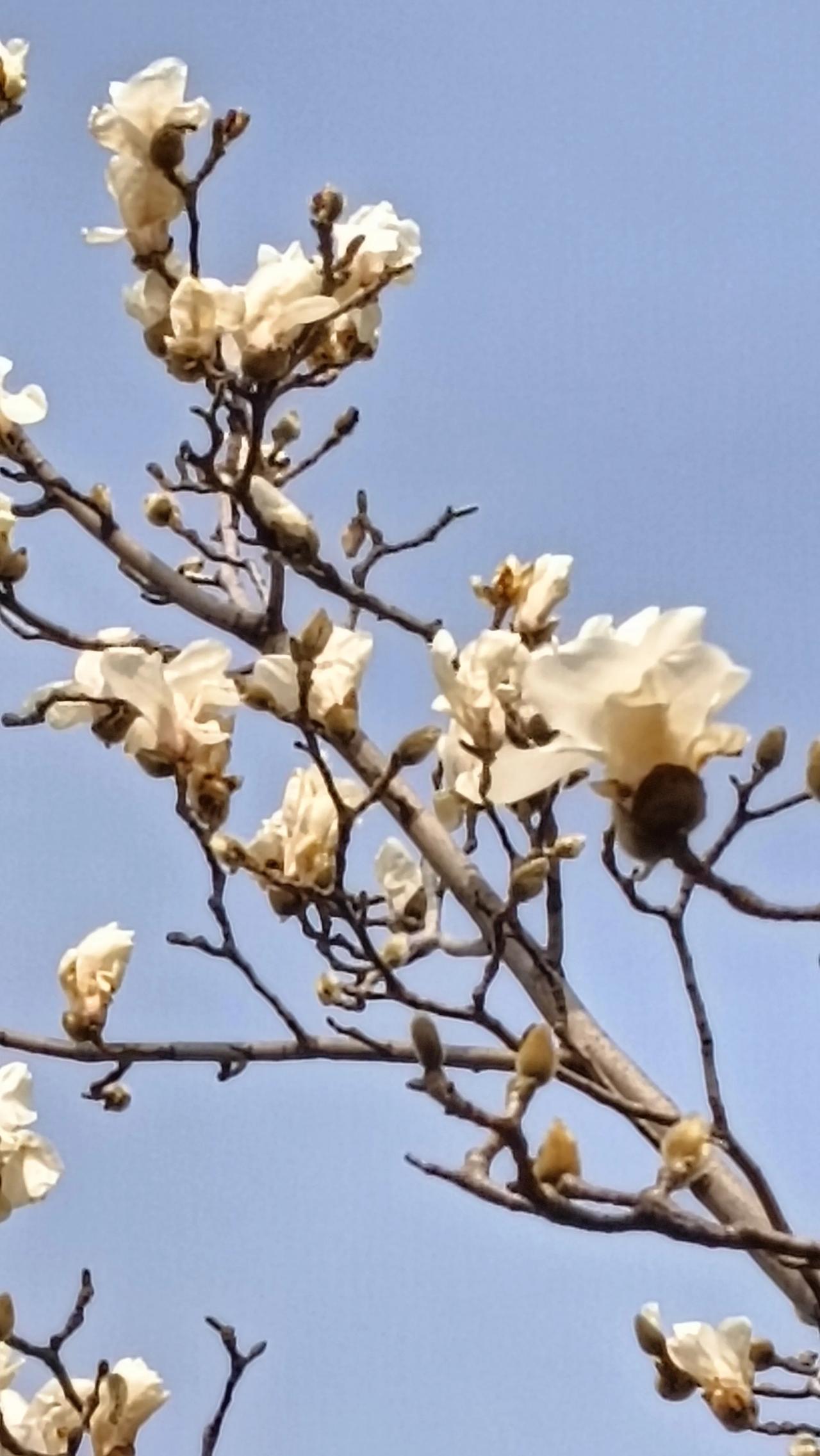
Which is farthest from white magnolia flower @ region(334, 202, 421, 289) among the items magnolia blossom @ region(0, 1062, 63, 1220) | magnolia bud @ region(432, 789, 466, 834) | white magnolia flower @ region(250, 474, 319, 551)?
magnolia blossom @ region(0, 1062, 63, 1220)

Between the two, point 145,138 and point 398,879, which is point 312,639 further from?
point 145,138

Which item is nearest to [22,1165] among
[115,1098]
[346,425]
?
[115,1098]

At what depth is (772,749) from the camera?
2088 mm

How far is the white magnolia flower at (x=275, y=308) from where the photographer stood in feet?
7.98

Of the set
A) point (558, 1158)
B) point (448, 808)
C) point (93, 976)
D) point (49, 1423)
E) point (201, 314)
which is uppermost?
point (201, 314)

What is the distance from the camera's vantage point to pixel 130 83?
2.55 meters

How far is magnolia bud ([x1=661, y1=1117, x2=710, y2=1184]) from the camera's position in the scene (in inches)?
66.0

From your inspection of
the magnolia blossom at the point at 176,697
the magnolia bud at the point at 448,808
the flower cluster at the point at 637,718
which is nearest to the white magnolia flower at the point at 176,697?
the magnolia blossom at the point at 176,697

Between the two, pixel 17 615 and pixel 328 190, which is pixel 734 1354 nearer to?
pixel 17 615

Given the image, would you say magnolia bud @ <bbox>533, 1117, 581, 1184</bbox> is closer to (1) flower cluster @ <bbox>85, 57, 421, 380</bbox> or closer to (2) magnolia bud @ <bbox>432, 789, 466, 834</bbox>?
(2) magnolia bud @ <bbox>432, 789, 466, 834</bbox>

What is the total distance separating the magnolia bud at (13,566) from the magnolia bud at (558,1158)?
137cm

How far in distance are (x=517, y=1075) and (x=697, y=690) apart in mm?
444

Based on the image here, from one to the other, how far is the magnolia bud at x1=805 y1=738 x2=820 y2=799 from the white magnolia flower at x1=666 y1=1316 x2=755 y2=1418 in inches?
33.4

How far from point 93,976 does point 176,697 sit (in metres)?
0.41
